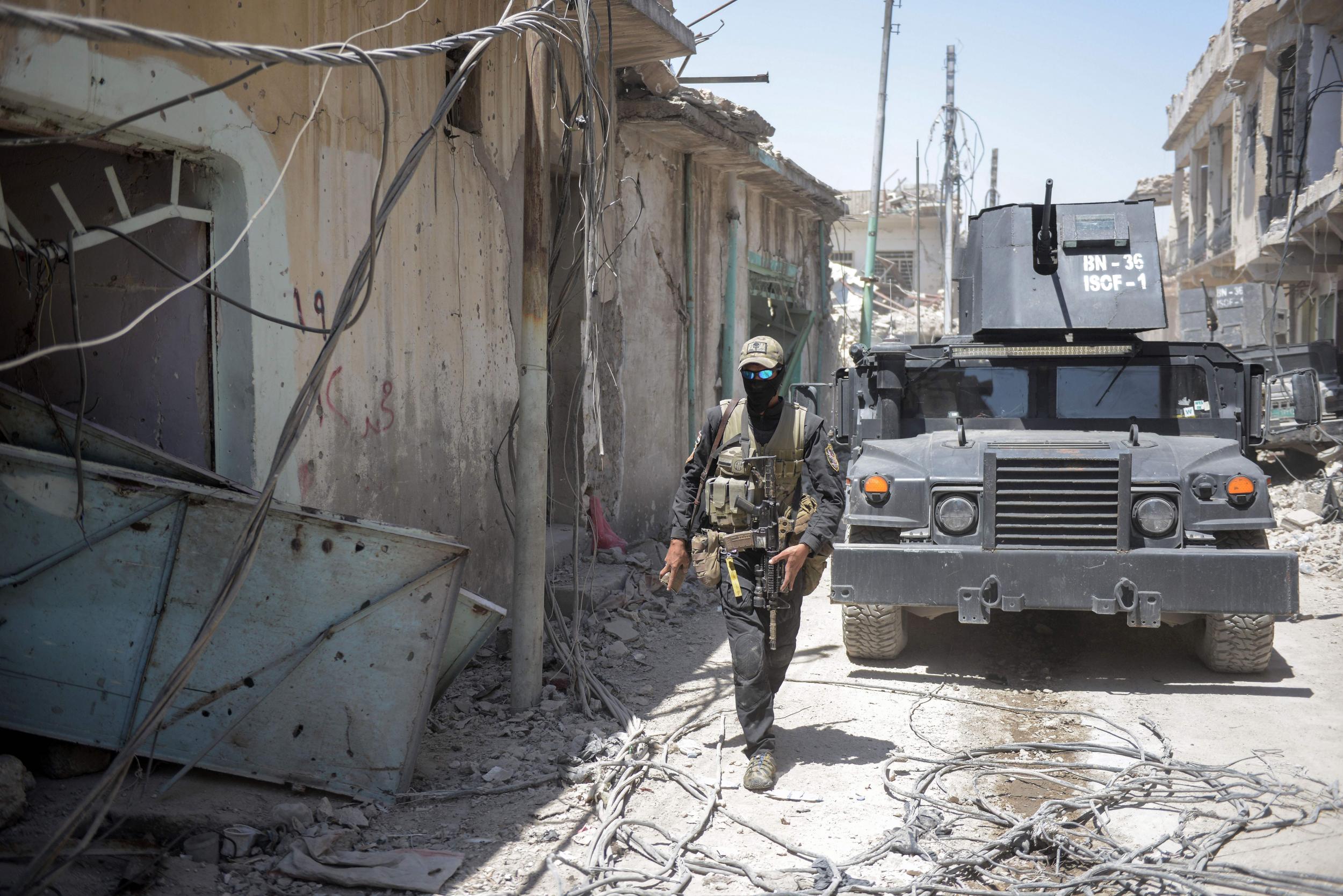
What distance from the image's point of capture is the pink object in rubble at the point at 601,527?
26.2 ft

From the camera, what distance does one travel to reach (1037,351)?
20.0 ft

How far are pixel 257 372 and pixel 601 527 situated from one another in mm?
4012

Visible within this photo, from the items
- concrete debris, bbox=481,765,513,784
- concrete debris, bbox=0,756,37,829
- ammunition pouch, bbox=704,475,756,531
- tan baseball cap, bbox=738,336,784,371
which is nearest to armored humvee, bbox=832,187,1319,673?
ammunition pouch, bbox=704,475,756,531

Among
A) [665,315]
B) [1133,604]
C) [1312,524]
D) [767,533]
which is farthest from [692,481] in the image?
[1312,524]

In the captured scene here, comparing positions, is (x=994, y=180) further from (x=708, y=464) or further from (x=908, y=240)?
(x=708, y=464)

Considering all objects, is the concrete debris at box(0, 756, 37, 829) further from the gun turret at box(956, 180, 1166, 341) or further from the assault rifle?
the gun turret at box(956, 180, 1166, 341)

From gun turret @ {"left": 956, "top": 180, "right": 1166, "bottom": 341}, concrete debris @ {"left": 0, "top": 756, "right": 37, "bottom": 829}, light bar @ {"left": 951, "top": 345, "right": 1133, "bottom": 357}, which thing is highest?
gun turret @ {"left": 956, "top": 180, "right": 1166, "bottom": 341}

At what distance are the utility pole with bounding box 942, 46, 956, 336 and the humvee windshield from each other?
52.4ft

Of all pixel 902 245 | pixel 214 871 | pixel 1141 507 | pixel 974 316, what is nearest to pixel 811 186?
pixel 974 316

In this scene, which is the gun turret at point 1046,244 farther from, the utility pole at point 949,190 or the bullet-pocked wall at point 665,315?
the utility pole at point 949,190

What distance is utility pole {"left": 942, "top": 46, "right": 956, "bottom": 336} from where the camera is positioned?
22891 mm

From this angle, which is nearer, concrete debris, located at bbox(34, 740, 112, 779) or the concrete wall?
concrete debris, located at bbox(34, 740, 112, 779)

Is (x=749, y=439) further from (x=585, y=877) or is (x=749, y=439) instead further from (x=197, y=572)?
(x=197, y=572)

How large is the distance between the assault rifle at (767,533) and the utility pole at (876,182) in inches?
432
